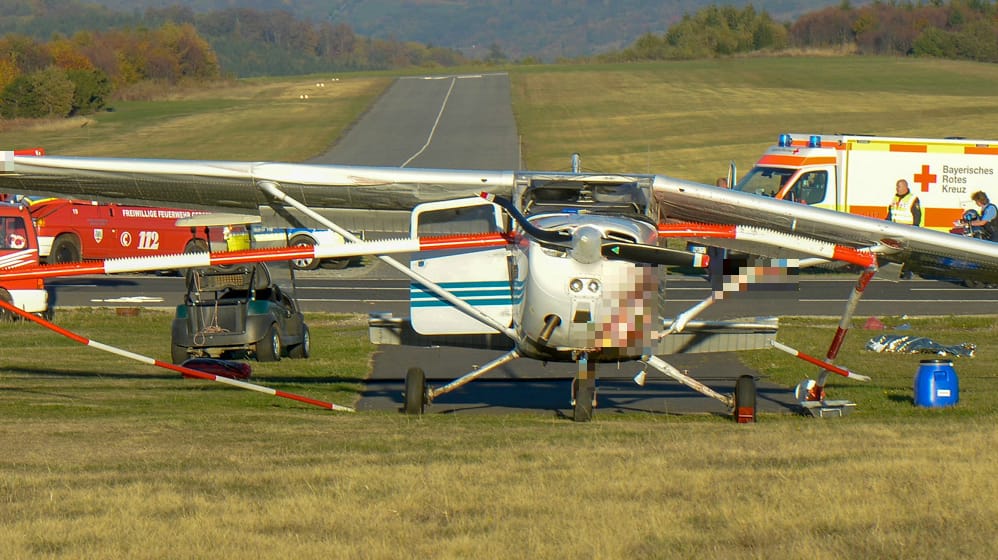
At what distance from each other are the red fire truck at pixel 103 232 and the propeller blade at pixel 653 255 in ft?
70.3

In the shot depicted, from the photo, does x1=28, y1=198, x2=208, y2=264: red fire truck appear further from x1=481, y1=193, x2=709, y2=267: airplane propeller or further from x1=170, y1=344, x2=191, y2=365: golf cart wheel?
x1=481, y1=193, x2=709, y2=267: airplane propeller

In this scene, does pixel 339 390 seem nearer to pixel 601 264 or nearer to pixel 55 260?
pixel 601 264

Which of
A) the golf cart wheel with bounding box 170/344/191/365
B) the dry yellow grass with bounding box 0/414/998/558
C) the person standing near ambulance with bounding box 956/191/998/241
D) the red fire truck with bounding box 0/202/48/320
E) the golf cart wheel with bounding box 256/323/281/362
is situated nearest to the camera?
the dry yellow grass with bounding box 0/414/998/558

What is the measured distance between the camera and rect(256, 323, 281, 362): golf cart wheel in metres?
17.5

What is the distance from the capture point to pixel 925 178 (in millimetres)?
29938

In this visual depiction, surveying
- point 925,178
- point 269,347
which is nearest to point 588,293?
point 269,347

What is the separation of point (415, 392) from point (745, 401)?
10.4ft

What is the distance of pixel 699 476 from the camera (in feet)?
25.6

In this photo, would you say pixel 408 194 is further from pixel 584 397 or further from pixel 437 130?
pixel 437 130

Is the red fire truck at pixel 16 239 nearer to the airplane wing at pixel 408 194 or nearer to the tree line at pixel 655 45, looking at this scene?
the airplane wing at pixel 408 194

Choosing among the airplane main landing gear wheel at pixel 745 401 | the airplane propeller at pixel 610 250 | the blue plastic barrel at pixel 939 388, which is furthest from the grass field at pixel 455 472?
the airplane propeller at pixel 610 250

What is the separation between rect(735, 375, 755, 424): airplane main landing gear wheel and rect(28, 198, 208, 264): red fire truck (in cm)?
2023

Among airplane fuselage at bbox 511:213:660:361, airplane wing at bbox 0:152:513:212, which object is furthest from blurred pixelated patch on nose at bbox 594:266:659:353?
airplane wing at bbox 0:152:513:212

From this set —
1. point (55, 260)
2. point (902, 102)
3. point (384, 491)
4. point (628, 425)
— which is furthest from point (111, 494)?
point (902, 102)
